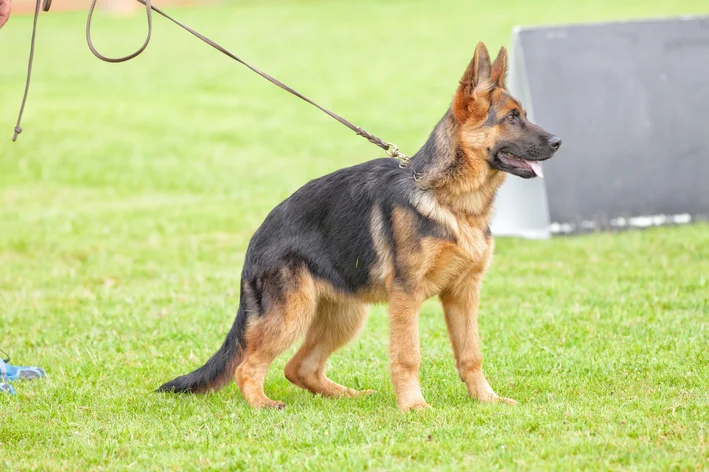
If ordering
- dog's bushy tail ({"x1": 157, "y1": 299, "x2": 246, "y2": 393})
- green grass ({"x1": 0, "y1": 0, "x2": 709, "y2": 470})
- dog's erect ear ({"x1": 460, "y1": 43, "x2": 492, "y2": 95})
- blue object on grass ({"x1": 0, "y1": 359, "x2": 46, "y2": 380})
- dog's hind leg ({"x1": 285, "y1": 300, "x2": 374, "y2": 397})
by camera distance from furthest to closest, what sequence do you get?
blue object on grass ({"x1": 0, "y1": 359, "x2": 46, "y2": 380}) → dog's hind leg ({"x1": 285, "y1": 300, "x2": 374, "y2": 397}) → dog's bushy tail ({"x1": 157, "y1": 299, "x2": 246, "y2": 393}) → dog's erect ear ({"x1": 460, "y1": 43, "x2": 492, "y2": 95}) → green grass ({"x1": 0, "y1": 0, "x2": 709, "y2": 470})

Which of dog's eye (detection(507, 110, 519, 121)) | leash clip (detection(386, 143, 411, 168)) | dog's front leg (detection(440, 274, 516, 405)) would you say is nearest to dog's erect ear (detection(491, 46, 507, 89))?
dog's eye (detection(507, 110, 519, 121))

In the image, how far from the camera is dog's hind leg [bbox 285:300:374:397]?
6059 mm

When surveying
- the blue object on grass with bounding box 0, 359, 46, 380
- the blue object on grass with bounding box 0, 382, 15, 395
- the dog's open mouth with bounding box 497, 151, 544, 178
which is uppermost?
the dog's open mouth with bounding box 497, 151, 544, 178

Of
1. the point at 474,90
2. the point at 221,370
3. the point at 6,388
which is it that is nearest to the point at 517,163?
the point at 474,90

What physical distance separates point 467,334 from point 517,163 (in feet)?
3.62

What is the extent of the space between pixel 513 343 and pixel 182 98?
56.0 ft

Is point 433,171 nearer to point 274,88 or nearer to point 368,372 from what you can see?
point 368,372

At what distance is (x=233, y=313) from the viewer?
8289mm

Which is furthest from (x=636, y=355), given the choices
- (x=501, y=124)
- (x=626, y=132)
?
(x=626, y=132)

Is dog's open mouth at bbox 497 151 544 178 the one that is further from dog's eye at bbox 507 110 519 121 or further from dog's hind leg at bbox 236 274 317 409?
dog's hind leg at bbox 236 274 317 409

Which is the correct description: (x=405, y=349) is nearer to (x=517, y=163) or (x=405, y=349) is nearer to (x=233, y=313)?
(x=517, y=163)

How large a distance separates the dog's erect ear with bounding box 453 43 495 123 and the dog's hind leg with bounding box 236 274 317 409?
137 cm

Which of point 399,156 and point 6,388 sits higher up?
point 399,156

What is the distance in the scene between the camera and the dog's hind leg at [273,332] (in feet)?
18.5
